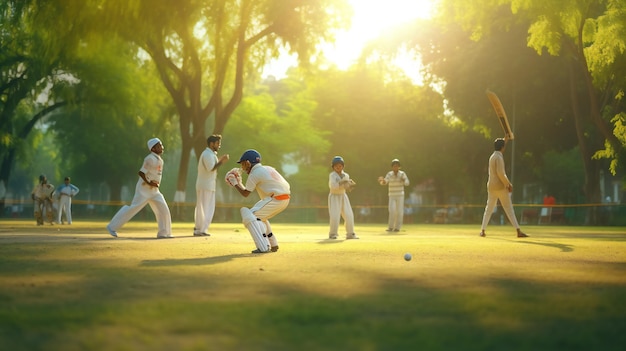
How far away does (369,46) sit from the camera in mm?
58781

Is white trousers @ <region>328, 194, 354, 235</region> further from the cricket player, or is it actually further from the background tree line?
the cricket player

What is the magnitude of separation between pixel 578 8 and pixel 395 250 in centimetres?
1647

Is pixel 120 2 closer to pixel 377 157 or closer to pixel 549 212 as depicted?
pixel 549 212

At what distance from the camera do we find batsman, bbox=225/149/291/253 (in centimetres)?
1484

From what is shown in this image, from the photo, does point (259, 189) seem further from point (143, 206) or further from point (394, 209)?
point (394, 209)

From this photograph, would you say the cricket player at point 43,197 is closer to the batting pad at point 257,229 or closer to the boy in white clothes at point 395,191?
the boy in white clothes at point 395,191

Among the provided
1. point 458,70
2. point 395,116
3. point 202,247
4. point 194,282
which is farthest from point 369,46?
point 194,282

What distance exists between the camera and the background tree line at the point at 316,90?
31.7 m

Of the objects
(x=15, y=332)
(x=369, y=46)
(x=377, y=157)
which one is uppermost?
(x=369, y=46)

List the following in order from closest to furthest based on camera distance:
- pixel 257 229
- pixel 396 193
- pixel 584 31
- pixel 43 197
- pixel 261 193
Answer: pixel 257 229, pixel 261 193, pixel 396 193, pixel 584 31, pixel 43 197

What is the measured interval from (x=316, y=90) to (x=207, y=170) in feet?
172

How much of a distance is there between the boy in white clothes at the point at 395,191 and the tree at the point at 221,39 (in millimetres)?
11748

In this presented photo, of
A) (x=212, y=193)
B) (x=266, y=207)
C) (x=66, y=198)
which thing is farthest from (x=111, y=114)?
(x=266, y=207)

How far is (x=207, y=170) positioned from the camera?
2175 cm
